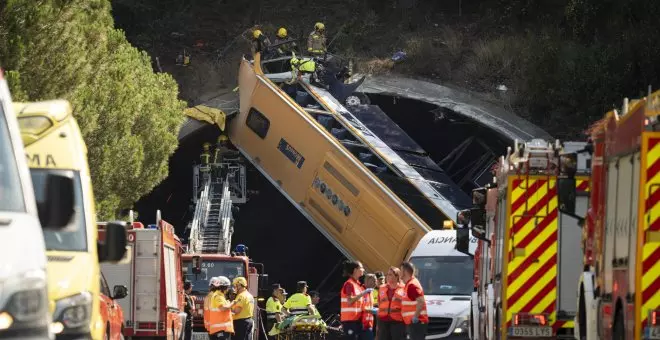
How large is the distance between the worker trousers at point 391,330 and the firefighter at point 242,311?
142 inches

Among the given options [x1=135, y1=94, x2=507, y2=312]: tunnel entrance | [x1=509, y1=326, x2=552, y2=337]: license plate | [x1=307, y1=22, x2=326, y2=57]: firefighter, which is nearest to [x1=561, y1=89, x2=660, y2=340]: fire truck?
[x1=509, y1=326, x2=552, y2=337]: license plate

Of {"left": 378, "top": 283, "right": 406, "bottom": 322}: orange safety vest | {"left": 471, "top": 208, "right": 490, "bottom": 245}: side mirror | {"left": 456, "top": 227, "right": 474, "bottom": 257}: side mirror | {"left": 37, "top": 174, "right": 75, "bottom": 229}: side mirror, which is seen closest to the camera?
{"left": 37, "top": 174, "right": 75, "bottom": 229}: side mirror

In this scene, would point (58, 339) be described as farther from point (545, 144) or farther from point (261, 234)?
point (261, 234)

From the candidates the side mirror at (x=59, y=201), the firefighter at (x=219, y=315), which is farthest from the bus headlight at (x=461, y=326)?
the side mirror at (x=59, y=201)

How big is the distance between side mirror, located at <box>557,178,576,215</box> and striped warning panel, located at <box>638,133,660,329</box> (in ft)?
11.7

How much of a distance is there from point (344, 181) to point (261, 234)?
1223 centimetres

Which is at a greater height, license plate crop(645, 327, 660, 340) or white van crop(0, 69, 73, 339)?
white van crop(0, 69, 73, 339)

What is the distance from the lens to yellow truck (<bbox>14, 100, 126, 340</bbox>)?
41.1 ft

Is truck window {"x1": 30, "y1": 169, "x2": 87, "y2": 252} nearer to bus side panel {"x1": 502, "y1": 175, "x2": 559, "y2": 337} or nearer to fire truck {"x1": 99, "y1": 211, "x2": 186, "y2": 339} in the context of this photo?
bus side panel {"x1": 502, "y1": 175, "x2": 559, "y2": 337}

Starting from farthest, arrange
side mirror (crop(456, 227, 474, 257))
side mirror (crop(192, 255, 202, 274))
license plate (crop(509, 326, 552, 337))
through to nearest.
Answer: side mirror (crop(192, 255, 202, 274)), side mirror (crop(456, 227, 474, 257)), license plate (crop(509, 326, 552, 337))

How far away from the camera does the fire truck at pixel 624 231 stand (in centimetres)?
1285

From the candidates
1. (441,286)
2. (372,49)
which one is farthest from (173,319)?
(372,49)

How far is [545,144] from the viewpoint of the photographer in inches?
767

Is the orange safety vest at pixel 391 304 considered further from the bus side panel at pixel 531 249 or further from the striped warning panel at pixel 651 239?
the striped warning panel at pixel 651 239
